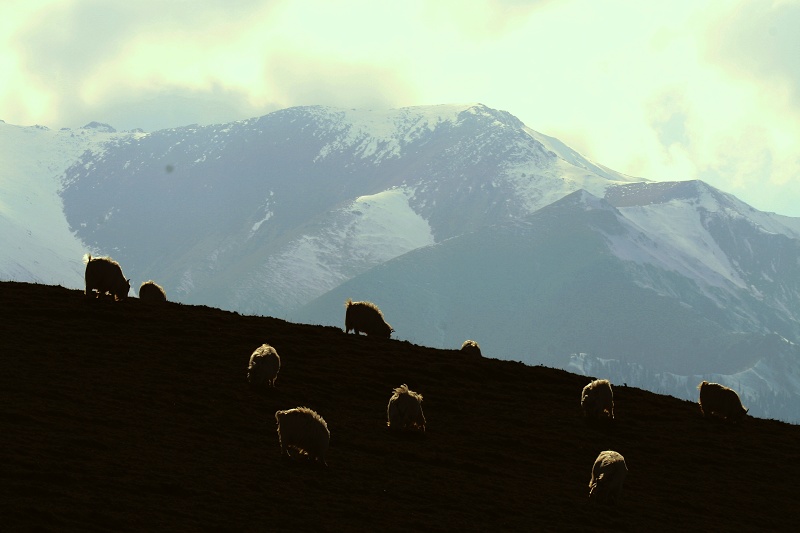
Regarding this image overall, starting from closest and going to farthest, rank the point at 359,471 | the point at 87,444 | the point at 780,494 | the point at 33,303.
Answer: the point at 87,444
the point at 359,471
the point at 780,494
the point at 33,303

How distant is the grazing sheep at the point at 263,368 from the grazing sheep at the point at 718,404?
1780cm

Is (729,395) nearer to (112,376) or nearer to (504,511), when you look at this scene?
(504,511)

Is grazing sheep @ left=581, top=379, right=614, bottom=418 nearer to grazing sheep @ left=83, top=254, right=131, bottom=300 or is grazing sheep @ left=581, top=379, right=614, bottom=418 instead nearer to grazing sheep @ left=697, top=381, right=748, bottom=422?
grazing sheep @ left=697, top=381, right=748, bottom=422

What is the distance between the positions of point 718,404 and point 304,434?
21099mm

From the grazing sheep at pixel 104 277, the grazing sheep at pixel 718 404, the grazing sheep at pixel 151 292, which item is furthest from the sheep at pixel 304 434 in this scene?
the grazing sheep at pixel 151 292

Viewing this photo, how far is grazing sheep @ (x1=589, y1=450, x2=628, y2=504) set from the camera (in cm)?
2645

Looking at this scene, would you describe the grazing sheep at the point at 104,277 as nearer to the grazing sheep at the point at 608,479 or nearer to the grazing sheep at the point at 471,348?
the grazing sheep at the point at 471,348

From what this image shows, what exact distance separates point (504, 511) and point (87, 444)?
10.1 meters

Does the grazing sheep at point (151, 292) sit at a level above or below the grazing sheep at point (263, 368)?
above

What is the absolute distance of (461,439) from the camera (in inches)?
1217

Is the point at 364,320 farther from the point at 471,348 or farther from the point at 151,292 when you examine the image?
the point at 151,292

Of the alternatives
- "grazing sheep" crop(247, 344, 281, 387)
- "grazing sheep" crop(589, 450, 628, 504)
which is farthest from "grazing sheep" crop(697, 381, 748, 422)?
"grazing sheep" crop(247, 344, 281, 387)

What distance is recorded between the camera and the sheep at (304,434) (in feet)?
84.9

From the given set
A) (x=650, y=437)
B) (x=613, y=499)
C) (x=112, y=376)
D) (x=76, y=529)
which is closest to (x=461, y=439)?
(x=613, y=499)
